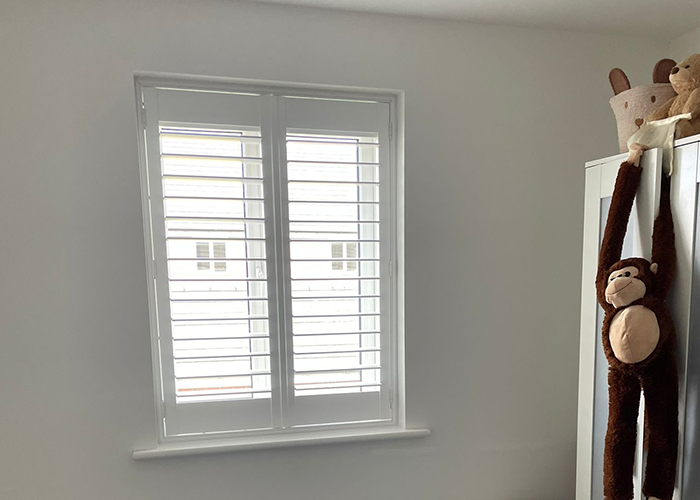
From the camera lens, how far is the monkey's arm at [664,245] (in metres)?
0.94

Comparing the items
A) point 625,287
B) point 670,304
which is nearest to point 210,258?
point 625,287

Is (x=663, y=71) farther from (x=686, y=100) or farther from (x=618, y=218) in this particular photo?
(x=618, y=218)

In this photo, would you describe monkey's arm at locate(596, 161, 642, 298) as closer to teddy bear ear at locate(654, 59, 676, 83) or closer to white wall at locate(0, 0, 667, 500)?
teddy bear ear at locate(654, 59, 676, 83)

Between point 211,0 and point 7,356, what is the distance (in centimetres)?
136

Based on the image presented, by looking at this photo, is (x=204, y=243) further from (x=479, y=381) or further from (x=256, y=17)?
(x=479, y=381)

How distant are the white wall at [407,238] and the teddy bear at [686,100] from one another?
1.83 ft

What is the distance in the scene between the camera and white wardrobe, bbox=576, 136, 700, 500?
917 mm

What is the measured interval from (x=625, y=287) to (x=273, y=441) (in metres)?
1.24

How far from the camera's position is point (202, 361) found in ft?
4.73


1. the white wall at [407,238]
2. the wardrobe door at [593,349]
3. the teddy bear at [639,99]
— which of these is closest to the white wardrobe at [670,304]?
the wardrobe door at [593,349]

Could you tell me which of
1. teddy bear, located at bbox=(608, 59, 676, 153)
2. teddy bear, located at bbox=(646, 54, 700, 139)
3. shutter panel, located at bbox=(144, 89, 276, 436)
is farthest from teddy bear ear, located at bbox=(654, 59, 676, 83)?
shutter panel, located at bbox=(144, 89, 276, 436)

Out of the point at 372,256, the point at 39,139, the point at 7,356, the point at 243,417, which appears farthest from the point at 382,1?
the point at 7,356

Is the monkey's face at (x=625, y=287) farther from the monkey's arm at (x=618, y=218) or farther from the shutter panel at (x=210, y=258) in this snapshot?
the shutter panel at (x=210, y=258)

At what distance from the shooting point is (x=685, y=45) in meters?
1.56
